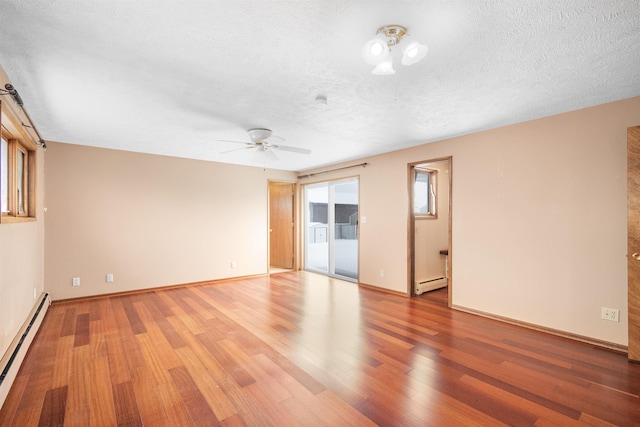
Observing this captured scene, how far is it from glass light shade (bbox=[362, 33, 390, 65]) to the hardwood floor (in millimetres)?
2176

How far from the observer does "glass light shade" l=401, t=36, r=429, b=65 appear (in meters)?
1.61

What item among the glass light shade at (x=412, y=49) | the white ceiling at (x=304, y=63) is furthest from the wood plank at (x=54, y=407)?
the glass light shade at (x=412, y=49)

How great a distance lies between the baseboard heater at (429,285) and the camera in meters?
4.66

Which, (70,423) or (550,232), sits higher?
(550,232)

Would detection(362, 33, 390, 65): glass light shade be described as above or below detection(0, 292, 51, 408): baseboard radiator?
above

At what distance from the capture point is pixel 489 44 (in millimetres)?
1812

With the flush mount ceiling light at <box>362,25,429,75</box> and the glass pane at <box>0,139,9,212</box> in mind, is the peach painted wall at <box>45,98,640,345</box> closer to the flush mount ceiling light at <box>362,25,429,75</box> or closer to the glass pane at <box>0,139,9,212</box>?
the glass pane at <box>0,139,9,212</box>

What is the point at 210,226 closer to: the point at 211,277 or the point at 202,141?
the point at 211,277

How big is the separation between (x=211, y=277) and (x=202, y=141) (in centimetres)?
269

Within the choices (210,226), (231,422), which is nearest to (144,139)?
(210,226)

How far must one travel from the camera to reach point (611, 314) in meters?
2.73

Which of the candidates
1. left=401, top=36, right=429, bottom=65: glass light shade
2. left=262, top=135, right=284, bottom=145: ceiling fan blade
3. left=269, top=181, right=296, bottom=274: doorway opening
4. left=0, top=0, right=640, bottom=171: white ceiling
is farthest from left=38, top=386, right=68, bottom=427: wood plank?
left=269, top=181, right=296, bottom=274: doorway opening

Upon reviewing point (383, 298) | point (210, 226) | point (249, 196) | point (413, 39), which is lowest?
point (383, 298)

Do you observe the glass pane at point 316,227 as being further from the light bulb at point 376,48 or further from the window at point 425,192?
the light bulb at point 376,48
